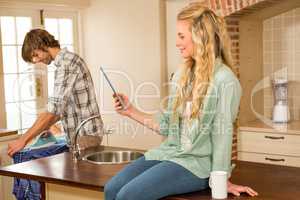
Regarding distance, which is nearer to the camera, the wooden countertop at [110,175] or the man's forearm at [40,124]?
the wooden countertop at [110,175]

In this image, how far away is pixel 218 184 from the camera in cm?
215

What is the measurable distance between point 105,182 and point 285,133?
229 cm

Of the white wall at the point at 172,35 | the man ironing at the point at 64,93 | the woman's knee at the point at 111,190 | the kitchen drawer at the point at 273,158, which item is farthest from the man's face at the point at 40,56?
the kitchen drawer at the point at 273,158

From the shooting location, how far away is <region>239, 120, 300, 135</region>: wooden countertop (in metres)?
4.34

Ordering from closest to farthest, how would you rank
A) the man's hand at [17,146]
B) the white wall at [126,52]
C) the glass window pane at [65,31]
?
the man's hand at [17,146] → the white wall at [126,52] → the glass window pane at [65,31]

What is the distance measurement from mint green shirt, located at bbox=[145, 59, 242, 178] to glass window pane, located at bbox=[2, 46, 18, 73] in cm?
286

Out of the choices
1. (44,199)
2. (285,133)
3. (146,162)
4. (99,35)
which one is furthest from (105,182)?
(99,35)

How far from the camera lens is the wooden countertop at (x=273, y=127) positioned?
14.2 feet

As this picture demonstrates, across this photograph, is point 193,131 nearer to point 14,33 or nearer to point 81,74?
point 81,74

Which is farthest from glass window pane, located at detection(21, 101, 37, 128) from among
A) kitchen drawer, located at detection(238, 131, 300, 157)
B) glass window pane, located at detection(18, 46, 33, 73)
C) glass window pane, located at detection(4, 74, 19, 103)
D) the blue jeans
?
the blue jeans

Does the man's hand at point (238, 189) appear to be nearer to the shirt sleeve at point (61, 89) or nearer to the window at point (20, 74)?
the shirt sleeve at point (61, 89)

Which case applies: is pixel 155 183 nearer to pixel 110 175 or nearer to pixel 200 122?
pixel 200 122

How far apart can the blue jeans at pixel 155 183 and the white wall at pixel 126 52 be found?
2799mm

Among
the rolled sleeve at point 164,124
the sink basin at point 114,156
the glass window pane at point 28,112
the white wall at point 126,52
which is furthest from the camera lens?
the white wall at point 126,52
